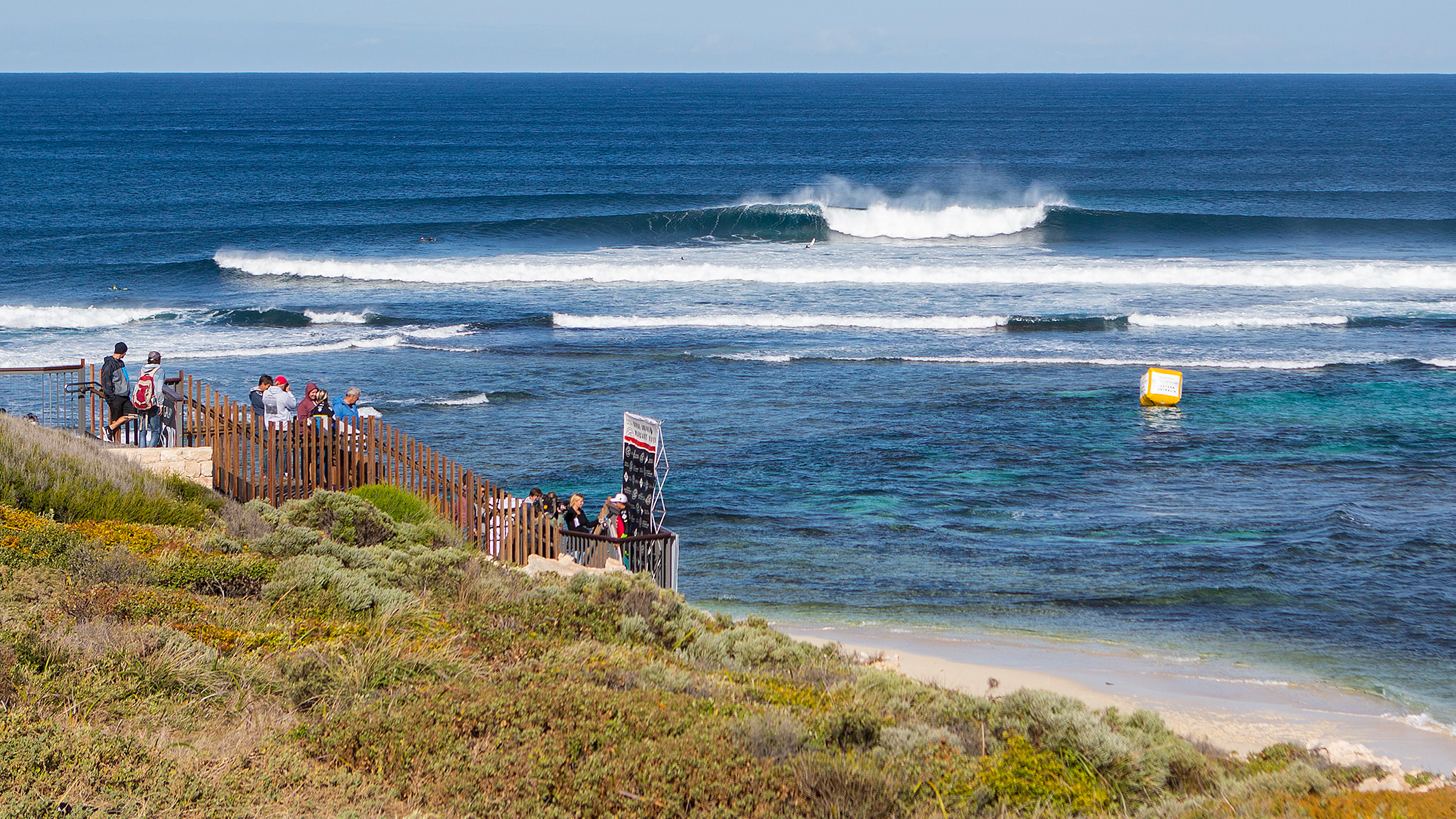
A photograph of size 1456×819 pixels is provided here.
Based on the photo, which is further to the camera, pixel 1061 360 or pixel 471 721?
pixel 1061 360

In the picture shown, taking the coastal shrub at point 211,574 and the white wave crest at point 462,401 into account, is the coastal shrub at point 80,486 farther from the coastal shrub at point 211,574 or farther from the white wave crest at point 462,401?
the white wave crest at point 462,401

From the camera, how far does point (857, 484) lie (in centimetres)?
1672

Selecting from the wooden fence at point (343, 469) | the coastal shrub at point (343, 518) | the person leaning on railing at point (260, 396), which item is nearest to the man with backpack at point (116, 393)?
the wooden fence at point (343, 469)

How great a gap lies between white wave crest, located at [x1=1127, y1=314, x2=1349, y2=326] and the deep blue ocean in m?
0.16

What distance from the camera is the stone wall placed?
11.3m

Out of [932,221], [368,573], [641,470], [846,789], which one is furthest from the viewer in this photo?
[932,221]

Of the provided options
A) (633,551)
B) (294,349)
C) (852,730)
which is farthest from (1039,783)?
(294,349)

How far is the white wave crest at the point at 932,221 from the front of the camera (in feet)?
164

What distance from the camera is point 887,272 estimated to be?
39188 mm

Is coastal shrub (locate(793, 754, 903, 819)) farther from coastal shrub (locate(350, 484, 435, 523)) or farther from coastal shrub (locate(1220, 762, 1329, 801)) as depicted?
coastal shrub (locate(350, 484, 435, 523))

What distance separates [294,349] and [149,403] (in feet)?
50.7

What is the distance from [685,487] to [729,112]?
12245 centimetres

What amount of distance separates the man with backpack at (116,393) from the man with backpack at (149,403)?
0.25 meters

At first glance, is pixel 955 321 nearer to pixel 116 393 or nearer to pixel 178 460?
pixel 116 393
